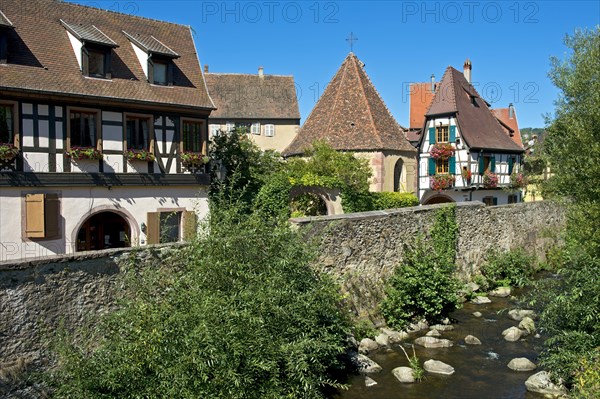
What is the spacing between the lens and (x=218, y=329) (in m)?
8.12

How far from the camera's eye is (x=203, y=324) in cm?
794

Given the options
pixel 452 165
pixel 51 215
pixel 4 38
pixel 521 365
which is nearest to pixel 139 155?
pixel 51 215

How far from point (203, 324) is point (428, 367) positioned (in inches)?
227

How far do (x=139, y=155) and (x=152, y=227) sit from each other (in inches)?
85.5

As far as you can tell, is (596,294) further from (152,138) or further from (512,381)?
(152,138)

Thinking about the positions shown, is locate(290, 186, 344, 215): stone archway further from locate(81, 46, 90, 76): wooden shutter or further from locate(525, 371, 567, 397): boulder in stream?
locate(525, 371, 567, 397): boulder in stream

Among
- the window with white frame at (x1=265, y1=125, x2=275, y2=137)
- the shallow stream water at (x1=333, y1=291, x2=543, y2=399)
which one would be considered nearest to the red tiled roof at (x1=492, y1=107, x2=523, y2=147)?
the window with white frame at (x1=265, y1=125, x2=275, y2=137)

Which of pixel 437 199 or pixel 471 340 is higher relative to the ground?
pixel 437 199

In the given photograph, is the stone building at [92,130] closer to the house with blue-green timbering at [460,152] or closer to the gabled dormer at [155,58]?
the gabled dormer at [155,58]

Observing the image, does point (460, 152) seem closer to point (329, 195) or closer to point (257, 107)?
point (329, 195)

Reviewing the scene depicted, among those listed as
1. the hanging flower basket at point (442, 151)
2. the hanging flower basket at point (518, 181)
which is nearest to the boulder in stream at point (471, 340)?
the hanging flower basket at point (442, 151)

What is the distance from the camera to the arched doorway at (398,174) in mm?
25203

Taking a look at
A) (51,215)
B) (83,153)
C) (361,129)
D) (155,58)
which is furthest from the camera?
(361,129)

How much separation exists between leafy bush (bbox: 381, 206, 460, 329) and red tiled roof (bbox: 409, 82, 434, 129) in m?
20.3
